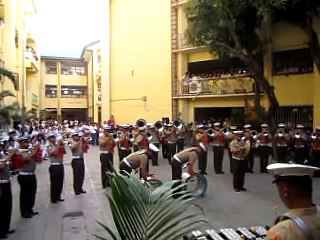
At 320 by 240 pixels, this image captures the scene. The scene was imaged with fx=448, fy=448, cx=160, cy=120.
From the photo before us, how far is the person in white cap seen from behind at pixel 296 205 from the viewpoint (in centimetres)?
266

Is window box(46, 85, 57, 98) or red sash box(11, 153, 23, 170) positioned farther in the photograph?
window box(46, 85, 57, 98)

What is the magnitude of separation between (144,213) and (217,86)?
24.9 m

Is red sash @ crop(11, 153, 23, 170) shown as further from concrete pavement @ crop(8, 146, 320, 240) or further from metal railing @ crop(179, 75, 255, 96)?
metal railing @ crop(179, 75, 255, 96)

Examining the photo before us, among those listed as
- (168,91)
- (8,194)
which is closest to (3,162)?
(8,194)

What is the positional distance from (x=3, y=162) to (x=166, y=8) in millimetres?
24561

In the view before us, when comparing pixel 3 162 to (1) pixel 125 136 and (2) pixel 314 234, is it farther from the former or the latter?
(1) pixel 125 136

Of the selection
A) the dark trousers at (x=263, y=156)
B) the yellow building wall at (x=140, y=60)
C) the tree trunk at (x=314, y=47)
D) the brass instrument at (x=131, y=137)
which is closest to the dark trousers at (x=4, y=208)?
the brass instrument at (x=131, y=137)

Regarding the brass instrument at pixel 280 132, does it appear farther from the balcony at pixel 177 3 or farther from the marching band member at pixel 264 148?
the balcony at pixel 177 3

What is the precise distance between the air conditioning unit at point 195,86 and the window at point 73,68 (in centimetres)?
3057

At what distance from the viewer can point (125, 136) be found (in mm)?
16625

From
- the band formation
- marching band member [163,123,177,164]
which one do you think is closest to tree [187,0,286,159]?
the band formation

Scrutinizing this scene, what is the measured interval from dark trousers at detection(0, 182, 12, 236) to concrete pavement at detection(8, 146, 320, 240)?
0.22 m

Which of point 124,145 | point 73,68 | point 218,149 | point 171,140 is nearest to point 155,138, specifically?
point 171,140

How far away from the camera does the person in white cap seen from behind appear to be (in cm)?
266
